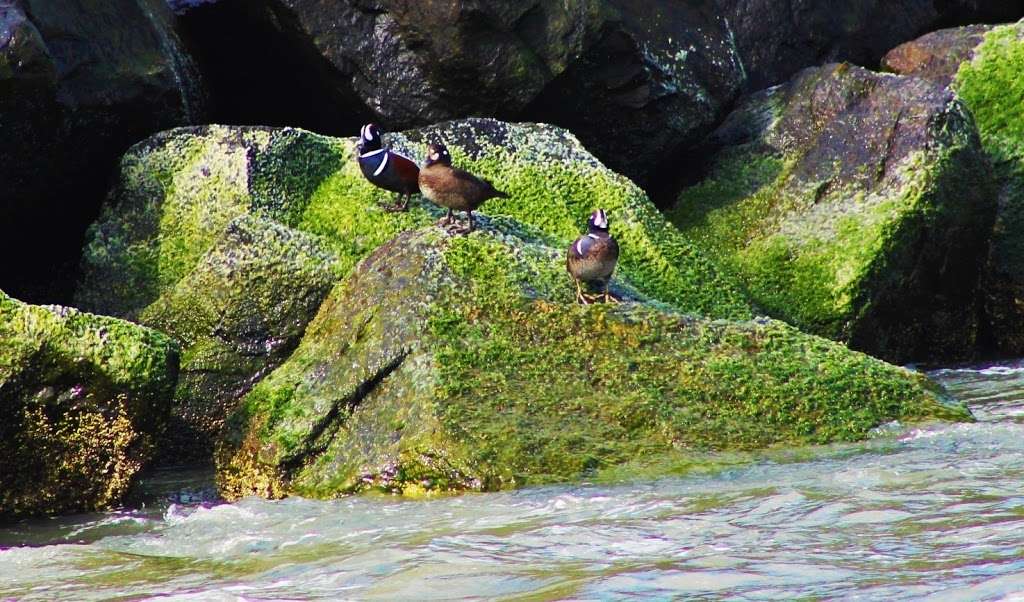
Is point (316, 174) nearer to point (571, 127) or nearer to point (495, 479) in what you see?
point (571, 127)

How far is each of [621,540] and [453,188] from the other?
10.9 ft

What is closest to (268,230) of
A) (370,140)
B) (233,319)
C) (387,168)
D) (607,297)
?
(233,319)

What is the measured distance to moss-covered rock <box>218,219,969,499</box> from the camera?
696 centimetres

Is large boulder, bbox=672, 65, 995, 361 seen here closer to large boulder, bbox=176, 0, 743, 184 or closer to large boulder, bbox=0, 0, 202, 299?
large boulder, bbox=176, 0, 743, 184

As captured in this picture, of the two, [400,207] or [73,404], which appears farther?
[400,207]

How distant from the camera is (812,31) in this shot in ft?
45.2

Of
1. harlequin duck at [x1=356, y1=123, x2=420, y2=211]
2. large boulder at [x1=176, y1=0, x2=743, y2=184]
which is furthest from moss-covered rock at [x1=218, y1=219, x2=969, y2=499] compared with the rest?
large boulder at [x1=176, y1=0, x2=743, y2=184]

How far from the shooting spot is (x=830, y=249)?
33.3 ft

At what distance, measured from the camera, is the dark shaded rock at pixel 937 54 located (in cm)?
1248

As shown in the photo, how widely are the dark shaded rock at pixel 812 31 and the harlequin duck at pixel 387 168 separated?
4860 mm

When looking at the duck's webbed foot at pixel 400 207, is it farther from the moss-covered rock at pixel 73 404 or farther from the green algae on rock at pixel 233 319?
the moss-covered rock at pixel 73 404

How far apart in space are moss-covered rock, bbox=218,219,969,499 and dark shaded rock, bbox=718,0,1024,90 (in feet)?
20.3

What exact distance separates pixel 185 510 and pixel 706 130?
5.99 m

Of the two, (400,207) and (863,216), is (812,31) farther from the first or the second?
(400,207)
